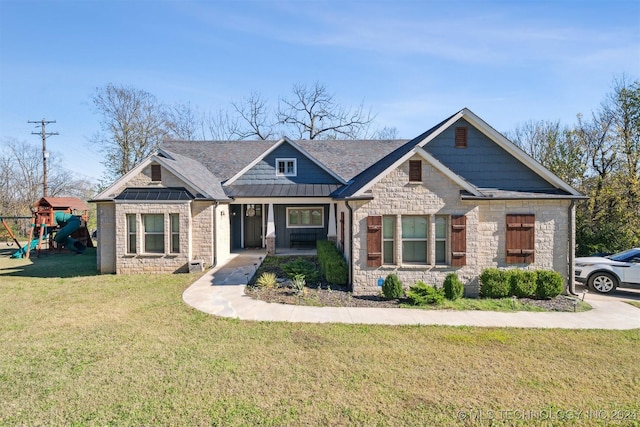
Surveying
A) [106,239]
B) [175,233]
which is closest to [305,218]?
[175,233]

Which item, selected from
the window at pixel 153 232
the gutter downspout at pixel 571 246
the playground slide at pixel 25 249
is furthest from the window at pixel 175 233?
the gutter downspout at pixel 571 246

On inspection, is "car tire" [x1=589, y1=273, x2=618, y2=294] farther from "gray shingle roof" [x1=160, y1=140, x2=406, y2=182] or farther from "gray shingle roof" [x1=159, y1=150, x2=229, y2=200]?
"gray shingle roof" [x1=159, y1=150, x2=229, y2=200]

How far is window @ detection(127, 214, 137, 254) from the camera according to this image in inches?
549

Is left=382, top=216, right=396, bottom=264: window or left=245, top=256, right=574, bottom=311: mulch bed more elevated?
left=382, top=216, right=396, bottom=264: window

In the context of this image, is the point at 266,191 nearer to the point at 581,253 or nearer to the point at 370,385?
the point at 370,385

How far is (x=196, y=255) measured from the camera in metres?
14.4

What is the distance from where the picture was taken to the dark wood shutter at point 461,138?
11984mm

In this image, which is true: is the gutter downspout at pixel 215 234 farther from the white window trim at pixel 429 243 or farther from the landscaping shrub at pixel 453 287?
the landscaping shrub at pixel 453 287

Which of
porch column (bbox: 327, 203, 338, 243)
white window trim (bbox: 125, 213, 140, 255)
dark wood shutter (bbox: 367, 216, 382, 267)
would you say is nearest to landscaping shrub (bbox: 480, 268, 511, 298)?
dark wood shutter (bbox: 367, 216, 382, 267)

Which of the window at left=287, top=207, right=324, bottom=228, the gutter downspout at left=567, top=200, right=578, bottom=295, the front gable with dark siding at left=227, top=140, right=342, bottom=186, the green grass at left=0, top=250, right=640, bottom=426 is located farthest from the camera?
the window at left=287, top=207, right=324, bottom=228

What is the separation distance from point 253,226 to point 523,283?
46.2ft

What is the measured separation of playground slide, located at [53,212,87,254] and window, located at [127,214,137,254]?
31.4 feet

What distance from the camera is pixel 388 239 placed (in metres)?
11.1

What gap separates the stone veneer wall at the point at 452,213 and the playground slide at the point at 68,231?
19067 millimetres
